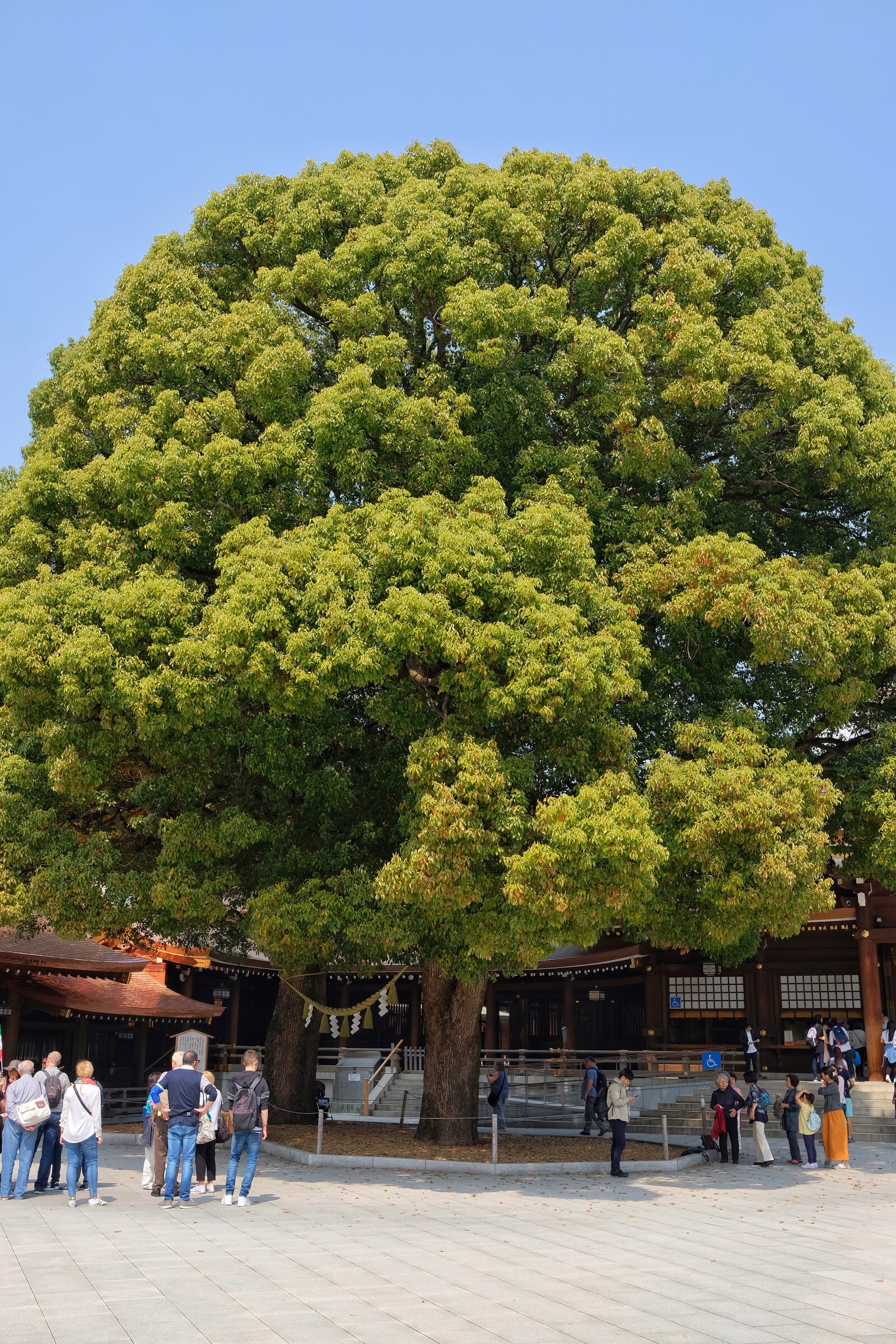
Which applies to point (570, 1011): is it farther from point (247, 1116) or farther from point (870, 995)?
point (247, 1116)

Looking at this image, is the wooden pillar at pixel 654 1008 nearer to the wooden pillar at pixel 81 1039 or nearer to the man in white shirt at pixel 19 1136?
the wooden pillar at pixel 81 1039

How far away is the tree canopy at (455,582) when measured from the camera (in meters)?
14.0

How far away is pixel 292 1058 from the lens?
2086 centimetres

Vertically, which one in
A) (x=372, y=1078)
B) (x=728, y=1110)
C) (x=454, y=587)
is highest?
(x=454, y=587)

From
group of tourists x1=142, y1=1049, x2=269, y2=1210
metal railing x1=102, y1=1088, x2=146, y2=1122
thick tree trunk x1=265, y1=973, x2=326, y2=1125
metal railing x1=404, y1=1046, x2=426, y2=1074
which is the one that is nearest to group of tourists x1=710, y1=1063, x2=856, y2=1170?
thick tree trunk x1=265, y1=973, x2=326, y2=1125

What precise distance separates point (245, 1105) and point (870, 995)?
15.8m

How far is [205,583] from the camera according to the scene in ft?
55.7

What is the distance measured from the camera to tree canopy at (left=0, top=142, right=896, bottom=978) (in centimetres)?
1398

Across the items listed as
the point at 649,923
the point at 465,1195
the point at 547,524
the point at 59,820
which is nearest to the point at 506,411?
the point at 547,524

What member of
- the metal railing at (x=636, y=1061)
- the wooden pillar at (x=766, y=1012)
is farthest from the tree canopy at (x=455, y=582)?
the wooden pillar at (x=766, y=1012)

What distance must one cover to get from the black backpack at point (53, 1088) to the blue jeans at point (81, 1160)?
81 cm

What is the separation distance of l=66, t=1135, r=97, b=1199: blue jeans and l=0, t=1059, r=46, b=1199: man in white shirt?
1.63ft

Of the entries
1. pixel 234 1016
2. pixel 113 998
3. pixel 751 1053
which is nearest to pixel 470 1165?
pixel 751 1053

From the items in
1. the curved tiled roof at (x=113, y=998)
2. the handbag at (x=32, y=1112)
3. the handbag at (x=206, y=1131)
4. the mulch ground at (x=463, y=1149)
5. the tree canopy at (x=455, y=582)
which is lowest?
the mulch ground at (x=463, y=1149)
